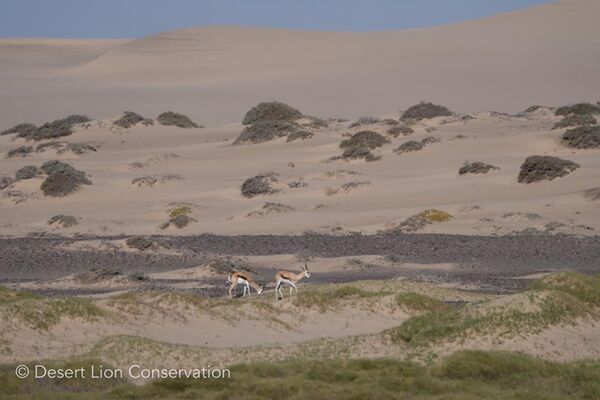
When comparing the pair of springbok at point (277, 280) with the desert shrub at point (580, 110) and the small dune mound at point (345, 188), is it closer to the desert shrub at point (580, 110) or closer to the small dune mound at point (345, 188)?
the small dune mound at point (345, 188)

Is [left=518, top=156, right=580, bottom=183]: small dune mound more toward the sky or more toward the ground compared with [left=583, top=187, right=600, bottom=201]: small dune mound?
more toward the sky

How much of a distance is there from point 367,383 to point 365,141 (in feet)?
126

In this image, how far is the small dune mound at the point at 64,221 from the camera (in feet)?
133

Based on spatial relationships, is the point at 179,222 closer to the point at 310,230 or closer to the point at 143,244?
the point at 310,230

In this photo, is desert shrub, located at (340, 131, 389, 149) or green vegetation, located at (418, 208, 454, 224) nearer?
green vegetation, located at (418, 208, 454, 224)

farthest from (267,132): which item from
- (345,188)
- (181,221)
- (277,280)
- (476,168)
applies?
(277,280)

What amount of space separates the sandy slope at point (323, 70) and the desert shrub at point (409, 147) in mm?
34441

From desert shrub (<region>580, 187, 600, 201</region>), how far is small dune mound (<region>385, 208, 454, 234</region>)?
200 inches

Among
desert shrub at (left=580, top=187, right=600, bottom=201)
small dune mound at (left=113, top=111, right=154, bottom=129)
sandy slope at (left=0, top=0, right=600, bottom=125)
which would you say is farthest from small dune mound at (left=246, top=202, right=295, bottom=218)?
sandy slope at (left=0, top=0, right=600, bottom=125)

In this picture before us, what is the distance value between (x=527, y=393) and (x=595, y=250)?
19.0 meters

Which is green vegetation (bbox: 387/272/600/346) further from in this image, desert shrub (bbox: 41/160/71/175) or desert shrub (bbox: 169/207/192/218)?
desert shrub (bbox: 41/160/71/175)

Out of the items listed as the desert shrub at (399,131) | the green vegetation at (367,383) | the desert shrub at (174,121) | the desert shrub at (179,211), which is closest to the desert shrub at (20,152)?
the desert shrub at (174,121)

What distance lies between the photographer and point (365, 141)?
52.4m

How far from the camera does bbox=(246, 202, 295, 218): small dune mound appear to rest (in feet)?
133
